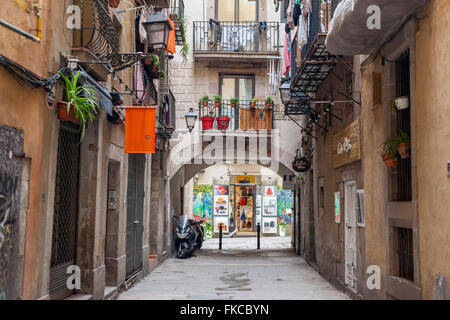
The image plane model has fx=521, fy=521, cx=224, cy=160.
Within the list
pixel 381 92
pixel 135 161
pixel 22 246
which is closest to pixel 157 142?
pixel 135 161

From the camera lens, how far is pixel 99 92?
25.2 feet

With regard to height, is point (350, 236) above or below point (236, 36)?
below

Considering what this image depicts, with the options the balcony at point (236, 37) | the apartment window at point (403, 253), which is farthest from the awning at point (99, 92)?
the balcony at point (236, 37)

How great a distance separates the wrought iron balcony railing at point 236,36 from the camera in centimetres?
1870

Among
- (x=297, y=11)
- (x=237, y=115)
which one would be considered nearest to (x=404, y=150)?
(x=297, y=11)

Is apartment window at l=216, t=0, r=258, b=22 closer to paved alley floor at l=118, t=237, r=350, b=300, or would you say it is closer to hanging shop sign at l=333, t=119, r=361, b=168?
paved alley floor at l=118, t=237, r=350, b=300

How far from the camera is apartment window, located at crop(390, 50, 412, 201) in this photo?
24.0ft

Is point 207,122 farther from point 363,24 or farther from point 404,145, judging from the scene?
point 404,145

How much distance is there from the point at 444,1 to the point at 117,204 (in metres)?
6.85

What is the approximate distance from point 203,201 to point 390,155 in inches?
912

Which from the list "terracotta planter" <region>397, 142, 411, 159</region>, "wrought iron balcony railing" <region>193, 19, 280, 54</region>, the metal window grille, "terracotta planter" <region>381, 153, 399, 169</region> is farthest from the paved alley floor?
"wrought iron balcony railing" <region>193, 19, 280, 54</region>

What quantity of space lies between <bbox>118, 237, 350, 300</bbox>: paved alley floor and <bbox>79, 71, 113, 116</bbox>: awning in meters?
3.63

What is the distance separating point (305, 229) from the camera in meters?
17.0
